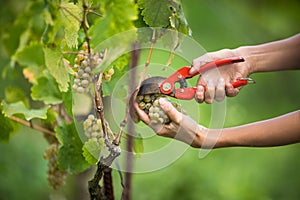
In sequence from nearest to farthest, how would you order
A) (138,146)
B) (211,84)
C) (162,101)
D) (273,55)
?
(162,101), (211,84), (138,146), (273,55)

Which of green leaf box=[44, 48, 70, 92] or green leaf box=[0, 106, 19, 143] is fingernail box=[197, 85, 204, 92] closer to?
green leaf box=[44, 48, 70, 92]

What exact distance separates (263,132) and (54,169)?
54cm

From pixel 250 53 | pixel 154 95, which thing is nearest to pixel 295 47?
pixel 250 53

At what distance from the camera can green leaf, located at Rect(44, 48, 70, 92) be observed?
103 centimetres

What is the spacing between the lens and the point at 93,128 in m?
1.21

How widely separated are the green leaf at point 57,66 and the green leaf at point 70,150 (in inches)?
13.3

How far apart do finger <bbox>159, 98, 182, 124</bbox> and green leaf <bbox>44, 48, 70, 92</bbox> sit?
0.20m

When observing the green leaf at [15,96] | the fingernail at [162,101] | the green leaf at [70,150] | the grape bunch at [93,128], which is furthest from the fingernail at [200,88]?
the green leaf at [15,96]

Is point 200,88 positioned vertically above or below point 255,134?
above

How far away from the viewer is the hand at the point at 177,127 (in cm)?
116

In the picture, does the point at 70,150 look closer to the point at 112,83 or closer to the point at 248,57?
the point at 112,83

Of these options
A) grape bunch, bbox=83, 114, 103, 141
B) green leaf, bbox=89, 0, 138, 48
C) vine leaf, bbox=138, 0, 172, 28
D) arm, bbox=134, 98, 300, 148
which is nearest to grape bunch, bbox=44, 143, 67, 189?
grape bunch, bbox=83, 114, 103, 141

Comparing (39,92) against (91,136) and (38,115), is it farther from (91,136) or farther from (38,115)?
(91,136)

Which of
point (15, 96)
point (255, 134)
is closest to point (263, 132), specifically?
point (255, 134)
